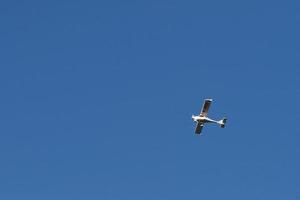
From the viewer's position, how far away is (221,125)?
573 ft

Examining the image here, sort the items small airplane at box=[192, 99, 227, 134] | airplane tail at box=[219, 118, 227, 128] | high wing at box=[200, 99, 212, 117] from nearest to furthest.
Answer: high wing at box=[200, 99, 212, 117] < small airplane at box=[192, 99, 227, 134] < airplane tail at box=[219, 118, 227, 128]

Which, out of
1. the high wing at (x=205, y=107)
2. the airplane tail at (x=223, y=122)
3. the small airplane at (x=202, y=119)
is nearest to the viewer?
the high wing at (x=205, y=107)

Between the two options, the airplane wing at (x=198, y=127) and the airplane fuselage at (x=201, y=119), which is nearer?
the airplane fuselage at (x=201, y=119)

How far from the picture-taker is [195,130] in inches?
6742

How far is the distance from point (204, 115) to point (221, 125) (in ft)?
18.4

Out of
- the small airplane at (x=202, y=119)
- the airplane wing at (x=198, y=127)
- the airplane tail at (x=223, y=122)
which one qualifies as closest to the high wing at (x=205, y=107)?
the small airplane at (x=202, y=119)

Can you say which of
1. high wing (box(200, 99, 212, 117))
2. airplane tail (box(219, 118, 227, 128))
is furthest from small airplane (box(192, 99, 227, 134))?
airplane tail (box(219, 118, 227, 128))

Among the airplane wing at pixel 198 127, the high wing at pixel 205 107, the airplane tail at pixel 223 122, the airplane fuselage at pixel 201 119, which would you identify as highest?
the airplane tail at pixel 223 122

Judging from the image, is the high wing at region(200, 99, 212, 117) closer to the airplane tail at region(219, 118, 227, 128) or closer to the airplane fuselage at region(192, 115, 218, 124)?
the airplane fuselage at region(192, 115, 218, 124)

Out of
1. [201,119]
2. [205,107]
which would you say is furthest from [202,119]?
[205,107]

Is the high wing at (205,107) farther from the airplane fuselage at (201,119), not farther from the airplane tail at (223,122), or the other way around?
the airplane tail at (223,122)

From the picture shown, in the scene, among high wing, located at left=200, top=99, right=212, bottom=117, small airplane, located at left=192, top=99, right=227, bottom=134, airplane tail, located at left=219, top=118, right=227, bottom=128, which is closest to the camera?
high wing, located at left=200, top=99, right=212, bottom=117

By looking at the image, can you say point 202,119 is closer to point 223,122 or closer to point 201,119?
point 201,119

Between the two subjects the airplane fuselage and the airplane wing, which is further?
the airplane wing
